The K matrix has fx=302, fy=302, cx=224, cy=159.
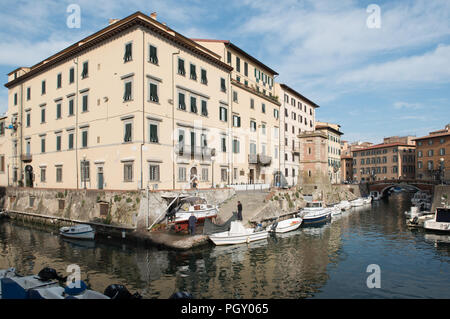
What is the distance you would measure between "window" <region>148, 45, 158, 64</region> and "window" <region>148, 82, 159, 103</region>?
2.16 metres

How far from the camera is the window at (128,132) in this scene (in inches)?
1090

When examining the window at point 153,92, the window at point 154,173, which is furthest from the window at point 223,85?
the window at point 154,173

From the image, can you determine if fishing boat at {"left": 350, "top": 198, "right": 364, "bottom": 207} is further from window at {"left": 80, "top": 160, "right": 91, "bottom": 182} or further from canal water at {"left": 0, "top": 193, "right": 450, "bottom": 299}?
window at {"left": 80, "top": 160, "right": 91, "bottom": 182}

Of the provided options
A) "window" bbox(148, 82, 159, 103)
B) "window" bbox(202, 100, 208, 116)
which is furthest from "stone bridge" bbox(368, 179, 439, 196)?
"window" bbox(148, 82, 159, 103)

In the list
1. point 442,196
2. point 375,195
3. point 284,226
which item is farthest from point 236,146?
point 375,195

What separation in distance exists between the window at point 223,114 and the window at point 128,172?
46.2 feet

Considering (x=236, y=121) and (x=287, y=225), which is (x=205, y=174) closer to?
(x=236, y=121)

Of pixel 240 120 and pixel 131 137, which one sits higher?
pixel 240 120

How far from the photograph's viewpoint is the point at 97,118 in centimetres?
3102

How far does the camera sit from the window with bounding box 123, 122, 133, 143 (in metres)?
27.7

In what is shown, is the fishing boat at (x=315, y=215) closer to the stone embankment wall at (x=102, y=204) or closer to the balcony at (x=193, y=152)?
the stone embankment wall at (x=102, y=204)

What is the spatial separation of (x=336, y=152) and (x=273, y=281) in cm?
6656
